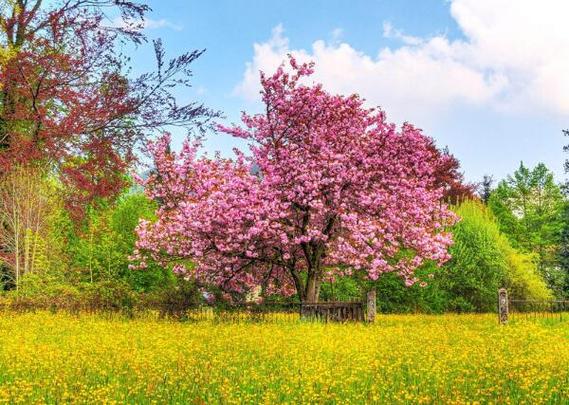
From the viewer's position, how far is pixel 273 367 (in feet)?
36.6

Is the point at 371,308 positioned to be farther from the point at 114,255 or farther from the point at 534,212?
the point at 534,212

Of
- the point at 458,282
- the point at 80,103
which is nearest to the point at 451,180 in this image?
the point at 458,282

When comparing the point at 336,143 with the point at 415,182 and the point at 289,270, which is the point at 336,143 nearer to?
the point at 415,182

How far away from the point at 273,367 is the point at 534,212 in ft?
195

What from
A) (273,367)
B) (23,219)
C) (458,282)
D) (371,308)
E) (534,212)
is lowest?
(273,367)

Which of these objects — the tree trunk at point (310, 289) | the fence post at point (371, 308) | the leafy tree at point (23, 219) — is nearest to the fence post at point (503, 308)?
the fence post at point (371, 308)

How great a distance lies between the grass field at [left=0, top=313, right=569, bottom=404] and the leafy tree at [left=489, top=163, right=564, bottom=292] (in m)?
47.2

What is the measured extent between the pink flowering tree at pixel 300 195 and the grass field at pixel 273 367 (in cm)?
597

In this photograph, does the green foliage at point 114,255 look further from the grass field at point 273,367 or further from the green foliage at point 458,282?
the grass field at point 273,367

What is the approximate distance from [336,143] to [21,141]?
1131 cm

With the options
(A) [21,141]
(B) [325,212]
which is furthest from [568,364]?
(A) [21,141]

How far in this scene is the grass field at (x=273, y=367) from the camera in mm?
8602

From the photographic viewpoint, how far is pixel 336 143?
941 inches

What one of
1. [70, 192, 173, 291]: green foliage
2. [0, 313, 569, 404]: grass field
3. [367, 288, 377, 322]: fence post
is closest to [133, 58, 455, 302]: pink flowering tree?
[367, 288, 377, 322]: fence post
